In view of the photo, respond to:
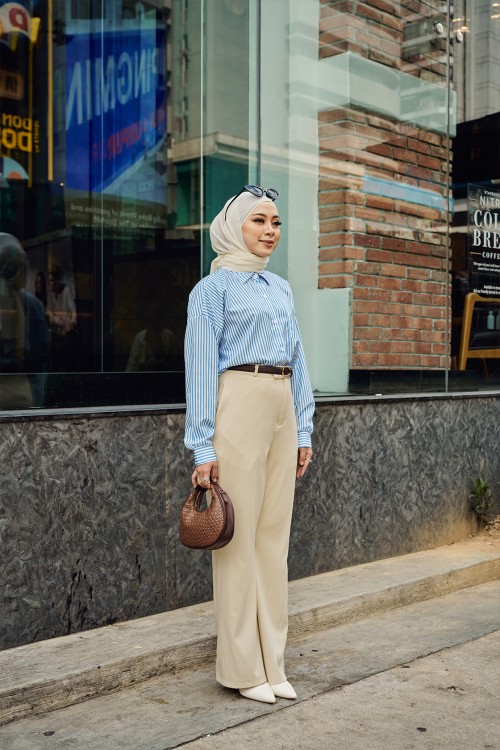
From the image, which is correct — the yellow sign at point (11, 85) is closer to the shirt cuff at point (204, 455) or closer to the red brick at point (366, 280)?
the red brick at point (366, 280)

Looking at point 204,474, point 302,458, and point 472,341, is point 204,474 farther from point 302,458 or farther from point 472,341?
point 472,341

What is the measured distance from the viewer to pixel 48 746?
329 cm

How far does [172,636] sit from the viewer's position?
4.26 m

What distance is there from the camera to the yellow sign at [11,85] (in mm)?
7352

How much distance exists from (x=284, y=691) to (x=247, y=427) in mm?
1121

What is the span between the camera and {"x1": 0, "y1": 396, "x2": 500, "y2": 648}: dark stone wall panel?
162 inches

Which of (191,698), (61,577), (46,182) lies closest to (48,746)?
(191,698)

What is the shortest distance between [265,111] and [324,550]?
3.04 meters

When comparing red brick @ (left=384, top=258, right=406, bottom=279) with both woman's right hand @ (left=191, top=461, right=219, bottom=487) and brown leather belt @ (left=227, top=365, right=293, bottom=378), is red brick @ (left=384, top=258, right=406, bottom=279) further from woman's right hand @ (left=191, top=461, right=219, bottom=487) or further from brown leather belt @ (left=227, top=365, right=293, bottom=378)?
woman's right hand @ (left=191, top=461, right=219, bottom=487)

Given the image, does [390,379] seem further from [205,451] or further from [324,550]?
[205,451]

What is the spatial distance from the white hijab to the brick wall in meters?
2.80

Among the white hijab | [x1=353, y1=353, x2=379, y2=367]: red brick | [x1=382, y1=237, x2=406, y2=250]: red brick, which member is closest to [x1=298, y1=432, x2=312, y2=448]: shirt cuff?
the white hijab

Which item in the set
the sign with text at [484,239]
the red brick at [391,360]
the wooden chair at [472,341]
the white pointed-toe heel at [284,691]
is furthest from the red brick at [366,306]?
the white pointed-toe heel at [284,691]

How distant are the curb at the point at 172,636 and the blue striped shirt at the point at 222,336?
107 centimetres
